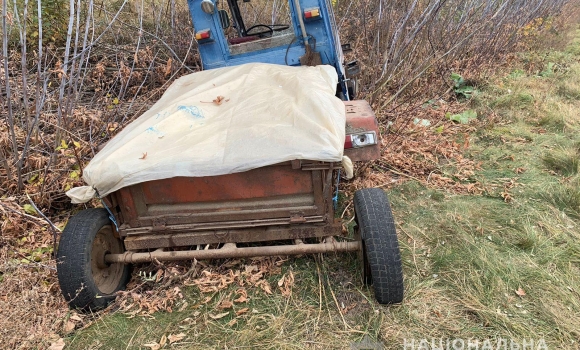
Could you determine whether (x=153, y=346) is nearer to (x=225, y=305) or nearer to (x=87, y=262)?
(x=225, y=305)

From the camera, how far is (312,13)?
144 inches

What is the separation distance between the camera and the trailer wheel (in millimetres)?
2377

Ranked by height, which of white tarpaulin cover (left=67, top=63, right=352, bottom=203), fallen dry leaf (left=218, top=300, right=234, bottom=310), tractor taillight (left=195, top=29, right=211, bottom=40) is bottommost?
fallen dry leaf (left=218, top=300, right=234, bottom=310)

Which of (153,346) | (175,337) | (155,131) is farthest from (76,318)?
(155,131)

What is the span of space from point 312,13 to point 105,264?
2708 mm

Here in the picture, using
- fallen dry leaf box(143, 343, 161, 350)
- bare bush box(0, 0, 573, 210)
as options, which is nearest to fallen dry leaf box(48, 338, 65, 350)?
fallen dry leaf box(143, 343, 161, 350)

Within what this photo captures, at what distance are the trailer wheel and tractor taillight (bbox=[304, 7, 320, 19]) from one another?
2.43 m

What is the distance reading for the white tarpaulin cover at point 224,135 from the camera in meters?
2.21

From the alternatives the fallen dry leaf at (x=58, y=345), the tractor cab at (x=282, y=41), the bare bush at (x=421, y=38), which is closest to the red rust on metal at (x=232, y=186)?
the fallen dry leaf at (x=58, y=345)

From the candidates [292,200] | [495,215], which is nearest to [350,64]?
[495,215]

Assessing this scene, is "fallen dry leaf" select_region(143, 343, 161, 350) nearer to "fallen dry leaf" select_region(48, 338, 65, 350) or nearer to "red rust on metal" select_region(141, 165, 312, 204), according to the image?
"fallen dry leaf" select_region(48, 338, 65, 350)

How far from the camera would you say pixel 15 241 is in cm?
315

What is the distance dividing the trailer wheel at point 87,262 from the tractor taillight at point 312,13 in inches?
95.6

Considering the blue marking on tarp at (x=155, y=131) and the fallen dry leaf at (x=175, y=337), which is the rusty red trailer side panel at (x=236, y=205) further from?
the fallen dry leaf at (x=175, y=337)
